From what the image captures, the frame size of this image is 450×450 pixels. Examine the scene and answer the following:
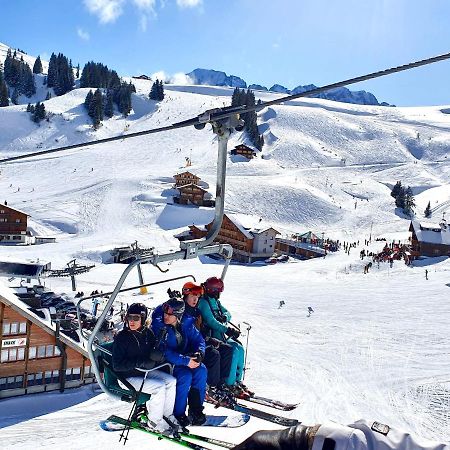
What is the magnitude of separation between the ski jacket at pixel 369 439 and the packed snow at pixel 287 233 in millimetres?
7823

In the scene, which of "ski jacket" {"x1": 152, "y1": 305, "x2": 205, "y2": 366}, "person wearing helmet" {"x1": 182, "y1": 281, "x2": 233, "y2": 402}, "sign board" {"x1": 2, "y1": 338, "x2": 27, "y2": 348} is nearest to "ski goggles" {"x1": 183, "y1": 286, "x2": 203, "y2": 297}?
"person wearing helmet" {"x1": 182, "y1": 281, "x2": 233, "y2": 402}

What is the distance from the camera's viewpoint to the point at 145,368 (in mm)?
5371

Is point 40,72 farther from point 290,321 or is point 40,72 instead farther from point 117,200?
point 290,321

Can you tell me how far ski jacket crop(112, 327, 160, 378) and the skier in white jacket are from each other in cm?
341

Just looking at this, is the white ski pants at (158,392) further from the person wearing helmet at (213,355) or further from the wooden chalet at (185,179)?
the wooden chalet at (185,179)

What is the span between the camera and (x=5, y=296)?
49.0 feet

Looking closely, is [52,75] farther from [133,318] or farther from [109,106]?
[133,318]

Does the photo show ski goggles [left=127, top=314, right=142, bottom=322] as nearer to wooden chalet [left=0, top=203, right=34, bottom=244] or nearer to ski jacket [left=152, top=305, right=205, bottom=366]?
ski jacket [left=152, top=305, right=205, bottom=366]

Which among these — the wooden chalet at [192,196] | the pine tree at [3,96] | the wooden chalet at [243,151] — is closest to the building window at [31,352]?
the wooden chalet at [192,196]

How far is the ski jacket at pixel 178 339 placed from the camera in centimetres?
556

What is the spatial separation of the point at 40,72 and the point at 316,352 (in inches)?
4657

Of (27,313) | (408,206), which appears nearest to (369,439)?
(27,313)

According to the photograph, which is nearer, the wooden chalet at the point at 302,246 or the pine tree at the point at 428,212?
the wooden chalet at the point at 302,246

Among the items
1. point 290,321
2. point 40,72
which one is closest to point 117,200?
point 290,321
